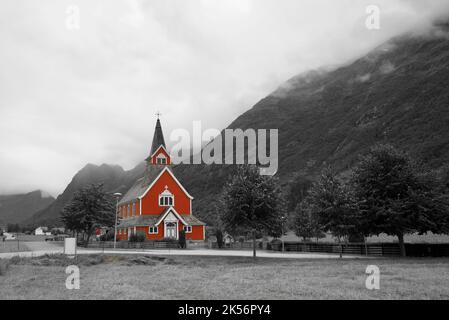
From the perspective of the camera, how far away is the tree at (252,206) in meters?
34.1

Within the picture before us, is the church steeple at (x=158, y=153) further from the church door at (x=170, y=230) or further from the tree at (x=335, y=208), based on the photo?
the tree at (x=335, y=208)

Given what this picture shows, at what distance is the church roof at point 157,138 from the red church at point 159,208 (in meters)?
0.38

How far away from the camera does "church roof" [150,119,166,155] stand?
74.1 metres

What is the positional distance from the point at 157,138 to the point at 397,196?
47655mm

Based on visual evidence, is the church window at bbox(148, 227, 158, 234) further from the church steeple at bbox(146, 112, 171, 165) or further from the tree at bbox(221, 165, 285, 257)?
the tree at bbox(221, 165, 285, 257)

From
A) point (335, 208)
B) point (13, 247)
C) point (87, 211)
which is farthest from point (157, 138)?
point (335, 208)

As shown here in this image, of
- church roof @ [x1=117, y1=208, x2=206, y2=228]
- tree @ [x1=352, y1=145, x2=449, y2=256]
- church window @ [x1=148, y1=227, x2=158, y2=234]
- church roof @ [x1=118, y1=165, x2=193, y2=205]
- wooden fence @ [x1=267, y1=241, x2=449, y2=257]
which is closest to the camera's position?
tree @ [x1=352, y1=145, x2=449, y2=256]

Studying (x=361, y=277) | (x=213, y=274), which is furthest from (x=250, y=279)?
(x=361, y=277)

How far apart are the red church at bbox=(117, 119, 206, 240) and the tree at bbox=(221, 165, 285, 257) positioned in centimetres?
2602

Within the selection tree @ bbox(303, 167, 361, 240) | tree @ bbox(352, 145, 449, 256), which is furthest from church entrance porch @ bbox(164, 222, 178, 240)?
tree @ bbox(352, 145, 449, 256)

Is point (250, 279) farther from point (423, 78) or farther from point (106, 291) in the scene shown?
point (423, 78)

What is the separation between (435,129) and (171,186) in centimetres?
11868

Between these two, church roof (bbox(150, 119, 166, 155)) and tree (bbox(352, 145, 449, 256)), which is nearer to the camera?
tree (bbox(352, 145, 449, 256))

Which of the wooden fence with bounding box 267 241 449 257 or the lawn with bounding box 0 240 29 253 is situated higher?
the wooden fence with bounding box 267 241 449 257
